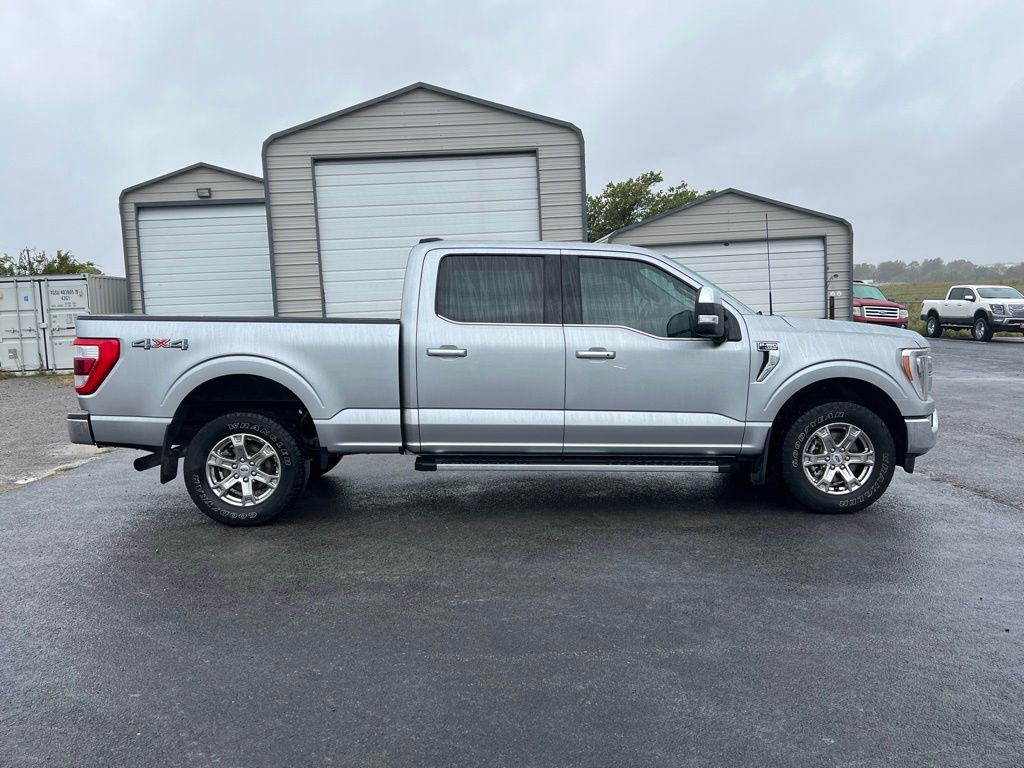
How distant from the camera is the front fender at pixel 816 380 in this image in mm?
5684

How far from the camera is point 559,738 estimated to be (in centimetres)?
287

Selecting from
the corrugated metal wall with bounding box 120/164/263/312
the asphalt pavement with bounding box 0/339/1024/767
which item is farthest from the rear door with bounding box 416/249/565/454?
the corrugated metal wall with bounding box 120/164/263/312

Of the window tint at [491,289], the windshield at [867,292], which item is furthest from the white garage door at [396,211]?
the windshield at [867,292]

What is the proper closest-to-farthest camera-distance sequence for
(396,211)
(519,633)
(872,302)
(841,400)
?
(519,633), (841,400), (396,211), (872,302)

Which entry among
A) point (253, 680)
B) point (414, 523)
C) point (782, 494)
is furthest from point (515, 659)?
point (782, 494)

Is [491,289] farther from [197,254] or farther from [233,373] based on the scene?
[197,254]

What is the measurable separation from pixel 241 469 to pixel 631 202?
5417cm

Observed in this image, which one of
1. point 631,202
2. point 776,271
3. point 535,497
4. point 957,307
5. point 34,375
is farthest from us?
point 631,202

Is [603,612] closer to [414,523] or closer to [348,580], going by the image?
[348,580]

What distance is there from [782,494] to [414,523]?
2992mm

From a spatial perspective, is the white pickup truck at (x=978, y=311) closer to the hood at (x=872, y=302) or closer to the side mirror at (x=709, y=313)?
the hood at (x=872, y=302)

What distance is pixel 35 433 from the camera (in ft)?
35.3

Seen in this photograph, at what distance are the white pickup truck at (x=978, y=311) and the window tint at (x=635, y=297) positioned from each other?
25.5 m

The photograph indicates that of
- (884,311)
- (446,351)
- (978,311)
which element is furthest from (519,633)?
(978,311)
